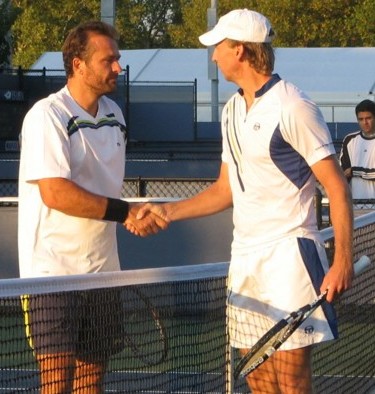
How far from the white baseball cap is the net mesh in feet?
3.33

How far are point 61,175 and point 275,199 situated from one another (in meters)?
0.88

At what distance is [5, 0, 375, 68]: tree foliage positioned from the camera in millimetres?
65625

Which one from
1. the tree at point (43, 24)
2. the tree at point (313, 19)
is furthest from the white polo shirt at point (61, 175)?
the tree at point (313, 19)

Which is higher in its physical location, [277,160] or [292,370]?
[277,160]

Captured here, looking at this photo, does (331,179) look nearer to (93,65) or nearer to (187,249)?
(93,65)

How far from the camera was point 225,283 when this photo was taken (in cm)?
661

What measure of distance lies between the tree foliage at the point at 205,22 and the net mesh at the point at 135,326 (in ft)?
180

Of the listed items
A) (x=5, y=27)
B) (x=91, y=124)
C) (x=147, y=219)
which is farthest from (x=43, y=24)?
(x=91, y=124)

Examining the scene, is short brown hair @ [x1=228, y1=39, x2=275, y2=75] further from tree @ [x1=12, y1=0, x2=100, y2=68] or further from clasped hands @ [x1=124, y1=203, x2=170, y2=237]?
tree @ [x1=12, y1=0, x2=100, y2=68]

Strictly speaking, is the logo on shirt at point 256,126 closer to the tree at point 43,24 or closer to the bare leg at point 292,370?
the bare leg at point 292,370

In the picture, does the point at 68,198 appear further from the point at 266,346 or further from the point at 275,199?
the point at 266,346

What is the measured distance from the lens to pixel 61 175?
5.68m

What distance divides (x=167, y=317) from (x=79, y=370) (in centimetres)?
90

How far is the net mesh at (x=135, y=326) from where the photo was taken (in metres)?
5.55
